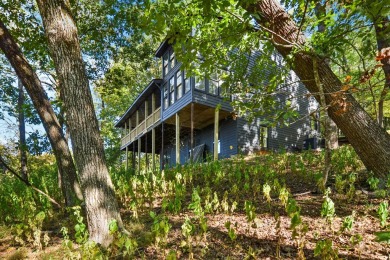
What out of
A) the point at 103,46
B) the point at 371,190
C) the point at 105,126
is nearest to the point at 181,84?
the point at 103,46

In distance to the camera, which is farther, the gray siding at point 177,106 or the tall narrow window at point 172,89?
the tall narrow window at point 172,89

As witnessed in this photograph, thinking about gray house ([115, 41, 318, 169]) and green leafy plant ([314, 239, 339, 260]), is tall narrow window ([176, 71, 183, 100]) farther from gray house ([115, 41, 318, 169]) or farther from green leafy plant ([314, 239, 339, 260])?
green leafy plant ([314, 239, 339, 260])

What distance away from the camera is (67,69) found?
3777mm

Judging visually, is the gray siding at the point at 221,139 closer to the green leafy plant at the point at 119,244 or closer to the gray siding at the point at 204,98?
the gray siding at the point at 204,98

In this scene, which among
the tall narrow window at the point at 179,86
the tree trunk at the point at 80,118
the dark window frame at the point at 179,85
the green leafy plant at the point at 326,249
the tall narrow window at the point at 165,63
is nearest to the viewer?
the green leafy plant at the point at 326,249

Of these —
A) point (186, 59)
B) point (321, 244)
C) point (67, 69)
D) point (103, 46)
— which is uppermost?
point (103, 46)

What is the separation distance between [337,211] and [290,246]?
59.3 inches

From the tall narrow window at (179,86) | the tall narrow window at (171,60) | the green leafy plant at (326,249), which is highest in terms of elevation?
the tall narrow window at (171,60)

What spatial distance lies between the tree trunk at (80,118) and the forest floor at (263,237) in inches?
26.5

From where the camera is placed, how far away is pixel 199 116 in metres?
18.2

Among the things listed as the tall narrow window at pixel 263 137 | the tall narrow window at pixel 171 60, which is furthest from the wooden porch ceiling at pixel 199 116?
the tall narrow window at pixel 171 60

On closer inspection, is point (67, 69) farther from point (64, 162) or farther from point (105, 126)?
point (105, 126)

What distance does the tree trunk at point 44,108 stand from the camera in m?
5.69

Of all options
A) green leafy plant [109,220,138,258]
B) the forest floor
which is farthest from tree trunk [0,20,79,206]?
green leafy plant [109,220,138,258]
